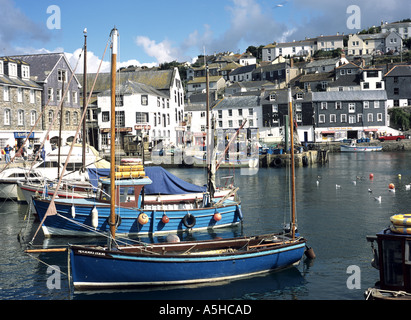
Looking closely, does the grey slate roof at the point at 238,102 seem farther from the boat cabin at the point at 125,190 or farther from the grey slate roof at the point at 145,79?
the boat cabin at the point at 125,190

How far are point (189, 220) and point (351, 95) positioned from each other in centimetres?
7820

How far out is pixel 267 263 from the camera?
1972cm

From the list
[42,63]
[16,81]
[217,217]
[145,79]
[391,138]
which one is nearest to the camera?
[217,217]

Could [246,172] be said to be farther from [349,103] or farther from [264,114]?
[349,103]

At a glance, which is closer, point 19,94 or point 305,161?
point 19,94

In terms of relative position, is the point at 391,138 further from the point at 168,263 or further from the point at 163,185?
the point at 168,263

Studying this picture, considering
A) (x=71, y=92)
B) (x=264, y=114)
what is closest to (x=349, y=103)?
(x=264, y=114)

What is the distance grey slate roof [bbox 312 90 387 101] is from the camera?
9606 cm

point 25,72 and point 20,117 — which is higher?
point 25,72

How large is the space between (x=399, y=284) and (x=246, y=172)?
4934 cm

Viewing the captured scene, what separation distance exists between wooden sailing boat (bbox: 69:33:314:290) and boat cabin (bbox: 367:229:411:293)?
616 centimetres

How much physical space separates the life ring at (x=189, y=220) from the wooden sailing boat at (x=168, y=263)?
23.1ft

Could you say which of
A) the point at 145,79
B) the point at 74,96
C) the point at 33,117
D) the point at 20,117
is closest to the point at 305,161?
the point at 145,79

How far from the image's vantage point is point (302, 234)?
27422mm
